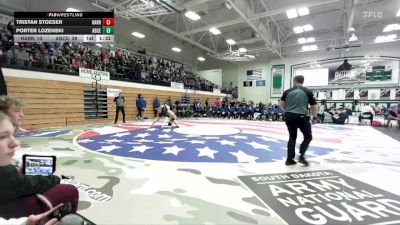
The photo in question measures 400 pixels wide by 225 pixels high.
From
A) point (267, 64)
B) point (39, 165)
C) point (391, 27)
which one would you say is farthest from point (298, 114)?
point (267, 64)

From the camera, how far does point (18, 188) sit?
138 centimetres

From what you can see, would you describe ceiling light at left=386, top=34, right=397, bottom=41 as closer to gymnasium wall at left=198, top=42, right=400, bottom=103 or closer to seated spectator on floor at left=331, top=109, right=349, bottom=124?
gymnasium wall at left=198, top=42, right=400, bottom=103

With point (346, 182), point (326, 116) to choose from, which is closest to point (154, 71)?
point (326, 116)

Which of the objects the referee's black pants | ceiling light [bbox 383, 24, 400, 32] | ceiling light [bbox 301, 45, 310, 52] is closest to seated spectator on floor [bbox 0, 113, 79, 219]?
the referee's black pants

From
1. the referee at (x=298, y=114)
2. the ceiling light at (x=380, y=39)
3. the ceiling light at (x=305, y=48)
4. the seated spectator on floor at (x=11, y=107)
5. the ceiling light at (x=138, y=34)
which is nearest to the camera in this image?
the seated spectator on floor at (x=11, y=107)

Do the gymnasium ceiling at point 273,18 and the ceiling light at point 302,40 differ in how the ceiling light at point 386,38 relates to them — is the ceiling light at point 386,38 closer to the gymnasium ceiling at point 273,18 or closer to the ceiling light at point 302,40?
the gymnasium ceiling at point 273,18

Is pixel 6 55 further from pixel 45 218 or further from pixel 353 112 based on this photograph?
pixel 353 112

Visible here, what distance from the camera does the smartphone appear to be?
5.53 ft

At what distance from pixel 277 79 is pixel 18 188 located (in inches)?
951

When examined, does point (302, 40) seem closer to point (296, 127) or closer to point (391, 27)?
point (391, 27)

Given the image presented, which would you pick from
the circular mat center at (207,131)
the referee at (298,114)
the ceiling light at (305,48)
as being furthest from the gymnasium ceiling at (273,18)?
the referee at (298,114)
